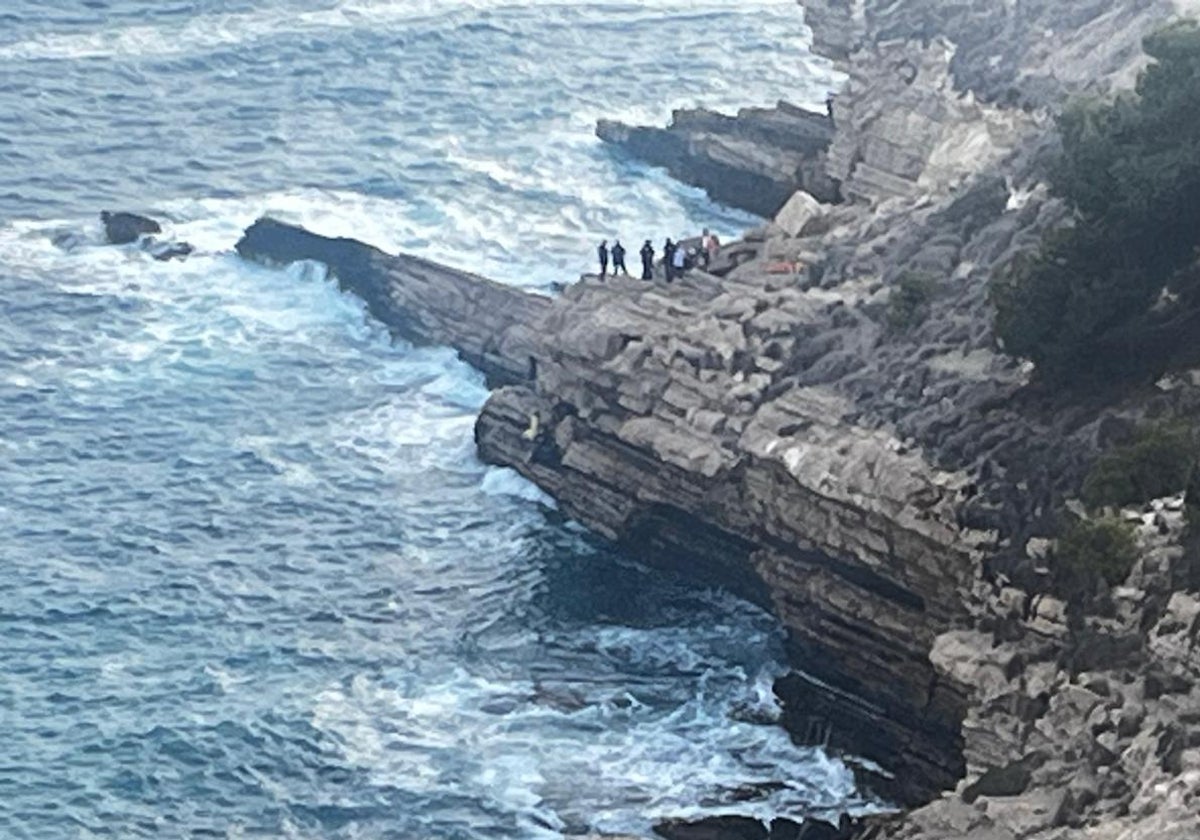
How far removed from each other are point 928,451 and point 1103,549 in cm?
906

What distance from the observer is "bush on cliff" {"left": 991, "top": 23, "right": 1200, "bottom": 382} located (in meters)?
65.0

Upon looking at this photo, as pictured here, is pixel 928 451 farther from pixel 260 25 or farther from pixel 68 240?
pixel 260 25

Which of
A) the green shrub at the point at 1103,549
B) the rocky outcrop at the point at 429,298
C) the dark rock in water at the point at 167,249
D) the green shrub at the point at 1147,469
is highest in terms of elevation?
the green shrub at the point at 1147,469

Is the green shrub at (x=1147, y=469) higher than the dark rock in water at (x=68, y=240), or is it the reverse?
the green shrub at (x=1147, y=469)

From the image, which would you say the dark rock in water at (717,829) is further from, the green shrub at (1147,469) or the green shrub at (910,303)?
the green shrub at (910,303)

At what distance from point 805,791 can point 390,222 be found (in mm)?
46430

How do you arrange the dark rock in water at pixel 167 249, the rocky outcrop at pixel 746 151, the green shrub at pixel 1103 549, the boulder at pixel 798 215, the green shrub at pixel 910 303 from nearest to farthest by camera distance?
the green shrub at pixel 1103 549, the green shrub at pixel 910 303, the boulder at pixel 798 215, the dark rock in water at pixel 167 249, the rocky outcrop at pixel 746 151

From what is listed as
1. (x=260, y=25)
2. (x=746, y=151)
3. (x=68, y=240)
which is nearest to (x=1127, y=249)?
(x=746, y=151)

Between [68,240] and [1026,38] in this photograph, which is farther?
[68,240]

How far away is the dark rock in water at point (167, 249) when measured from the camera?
103 meters

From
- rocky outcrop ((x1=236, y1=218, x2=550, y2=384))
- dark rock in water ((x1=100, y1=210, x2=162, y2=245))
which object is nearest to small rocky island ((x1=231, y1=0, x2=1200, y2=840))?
rocky outcrop ((x1=236, y1=218, x2=550, y2=384))

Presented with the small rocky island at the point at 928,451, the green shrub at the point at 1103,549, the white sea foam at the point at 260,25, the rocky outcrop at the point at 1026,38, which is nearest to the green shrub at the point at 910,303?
the small rocky island at the point at 928,451

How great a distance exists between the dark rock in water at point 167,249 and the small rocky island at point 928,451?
40.5 feet

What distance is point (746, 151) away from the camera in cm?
10688
